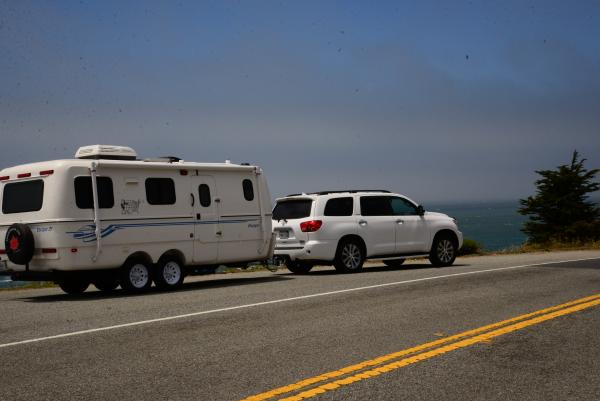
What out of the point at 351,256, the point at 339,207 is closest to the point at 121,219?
the point at 339,207

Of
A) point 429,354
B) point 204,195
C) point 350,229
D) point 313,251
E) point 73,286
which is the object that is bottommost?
point 429,354

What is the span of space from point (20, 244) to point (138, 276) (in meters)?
2.29

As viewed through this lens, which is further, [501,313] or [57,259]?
[57,259]

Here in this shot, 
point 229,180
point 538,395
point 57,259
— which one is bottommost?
point 538,395

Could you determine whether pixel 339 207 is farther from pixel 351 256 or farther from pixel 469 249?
pixel 469 249

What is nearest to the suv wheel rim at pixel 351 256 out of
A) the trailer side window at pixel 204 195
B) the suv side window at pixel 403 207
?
the suv side window at pixel 403 207

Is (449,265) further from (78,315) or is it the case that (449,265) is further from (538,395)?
(538,395)

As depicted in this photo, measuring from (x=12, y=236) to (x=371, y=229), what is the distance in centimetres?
836

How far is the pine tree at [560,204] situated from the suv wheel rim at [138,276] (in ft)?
108

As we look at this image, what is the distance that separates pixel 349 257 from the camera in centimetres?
1816

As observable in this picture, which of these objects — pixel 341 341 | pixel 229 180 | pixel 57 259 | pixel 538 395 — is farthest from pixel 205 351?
pixel 229 180

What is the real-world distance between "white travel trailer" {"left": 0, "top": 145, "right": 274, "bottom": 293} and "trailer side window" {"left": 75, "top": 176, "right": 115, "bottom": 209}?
0.02m

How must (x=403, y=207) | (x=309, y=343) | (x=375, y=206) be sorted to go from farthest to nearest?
(x=403, y=207), (x=375, y=206), (x=309, y=343)

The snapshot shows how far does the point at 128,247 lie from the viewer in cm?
1441
